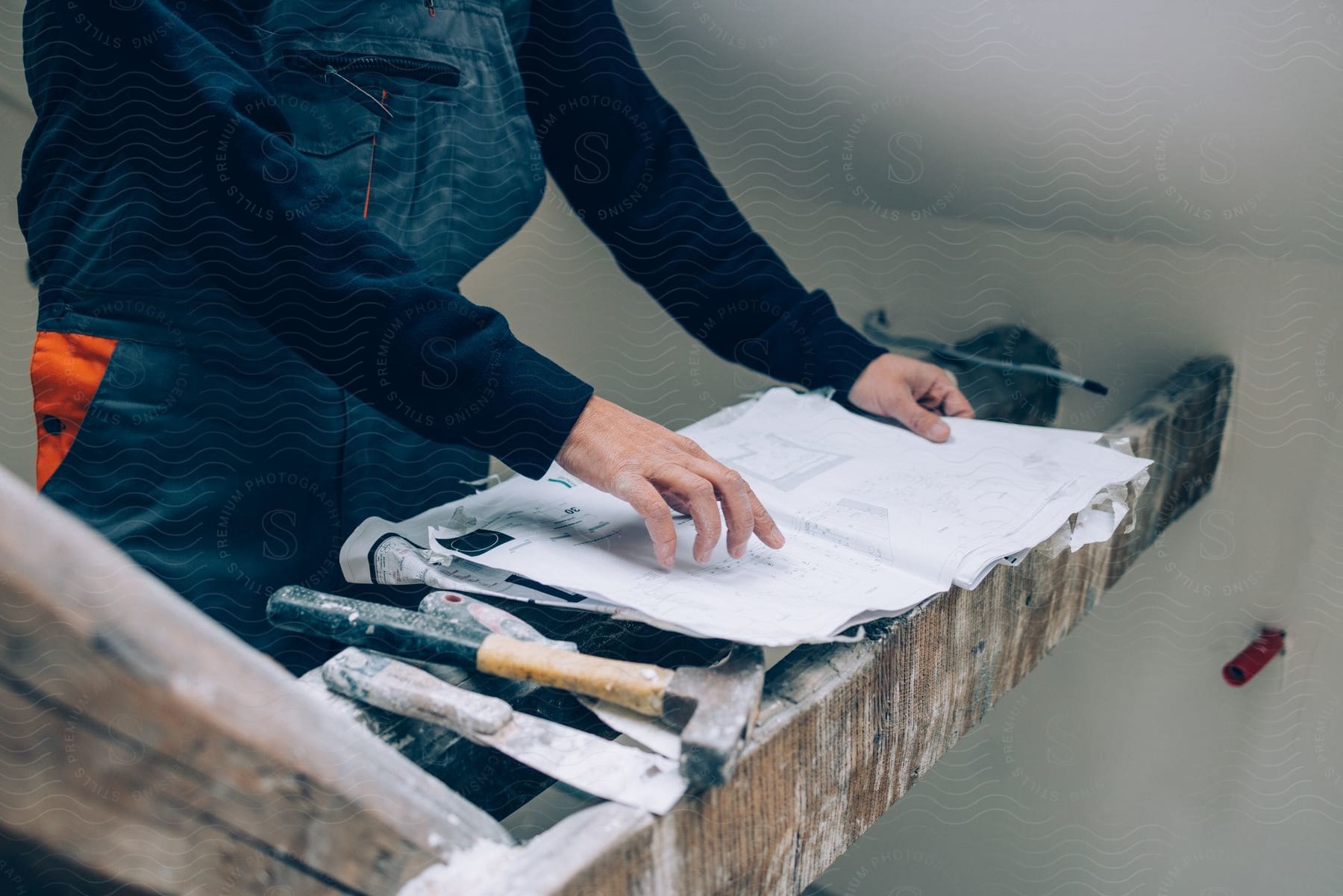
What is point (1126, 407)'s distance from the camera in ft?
2.48

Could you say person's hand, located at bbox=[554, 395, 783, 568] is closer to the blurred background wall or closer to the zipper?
the zipper

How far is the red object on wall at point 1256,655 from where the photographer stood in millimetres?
706

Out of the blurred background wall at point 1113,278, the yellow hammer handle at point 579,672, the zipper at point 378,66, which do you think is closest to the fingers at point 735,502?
the yellow hammer handle at point 579,672

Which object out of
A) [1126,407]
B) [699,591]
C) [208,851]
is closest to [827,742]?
[699,591]

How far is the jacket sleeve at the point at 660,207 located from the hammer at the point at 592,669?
1.26ft

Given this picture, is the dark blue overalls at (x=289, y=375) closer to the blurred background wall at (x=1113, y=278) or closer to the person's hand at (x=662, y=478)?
the person's hand at (x=662, y=478)

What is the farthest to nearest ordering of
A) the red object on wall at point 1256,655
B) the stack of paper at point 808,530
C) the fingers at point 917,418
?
1. the red object on wall at point 1256,655
2. the fingers at point 917,418
3. the stack of paper at point 808,530

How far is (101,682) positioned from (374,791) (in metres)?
0.08

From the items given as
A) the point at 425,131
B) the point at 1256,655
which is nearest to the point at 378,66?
the point at 425,131

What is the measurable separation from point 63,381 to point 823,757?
46 cm

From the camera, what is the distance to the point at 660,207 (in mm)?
701

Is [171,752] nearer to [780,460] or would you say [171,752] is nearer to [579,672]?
[579,672]

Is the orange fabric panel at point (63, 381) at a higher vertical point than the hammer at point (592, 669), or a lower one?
lower

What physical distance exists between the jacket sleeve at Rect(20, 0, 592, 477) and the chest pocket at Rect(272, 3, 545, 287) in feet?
0.18
